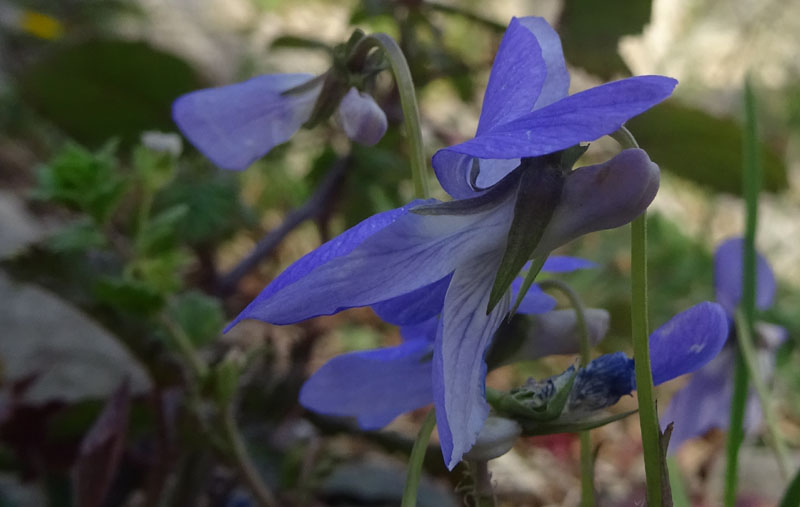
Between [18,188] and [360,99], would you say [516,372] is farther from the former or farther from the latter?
[18,188]

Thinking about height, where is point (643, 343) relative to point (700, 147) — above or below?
above

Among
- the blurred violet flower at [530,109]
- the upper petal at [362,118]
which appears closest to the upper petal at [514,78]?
the blurred violet flower at [530,109]

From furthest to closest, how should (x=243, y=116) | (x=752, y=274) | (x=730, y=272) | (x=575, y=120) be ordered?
(x=730, y=272) < (x=752, y=274) < (x=243, y=116) < (x=575, y=120)

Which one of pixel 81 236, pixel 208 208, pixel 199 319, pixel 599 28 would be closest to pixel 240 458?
pixel 199 319

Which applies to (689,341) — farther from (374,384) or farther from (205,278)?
(205,278)

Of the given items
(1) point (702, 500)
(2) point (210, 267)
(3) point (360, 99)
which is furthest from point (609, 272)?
(3) point (360, 99)

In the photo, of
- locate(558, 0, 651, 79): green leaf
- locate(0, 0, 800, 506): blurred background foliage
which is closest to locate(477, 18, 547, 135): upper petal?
locate(0, 0, 800, 506): blurred background foliage
